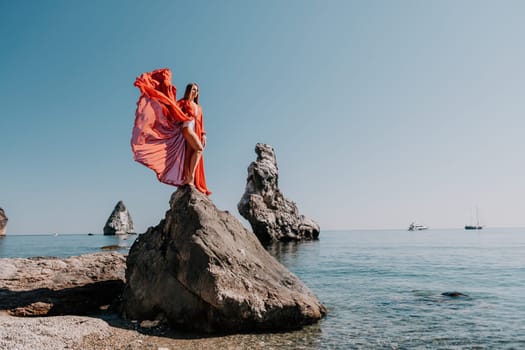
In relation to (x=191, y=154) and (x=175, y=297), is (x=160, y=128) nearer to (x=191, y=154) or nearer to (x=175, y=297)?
(x=191, y=154)

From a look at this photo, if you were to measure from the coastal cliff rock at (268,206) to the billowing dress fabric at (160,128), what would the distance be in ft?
148

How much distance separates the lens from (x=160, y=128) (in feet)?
30.5

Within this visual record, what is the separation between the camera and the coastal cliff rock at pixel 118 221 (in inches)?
5217

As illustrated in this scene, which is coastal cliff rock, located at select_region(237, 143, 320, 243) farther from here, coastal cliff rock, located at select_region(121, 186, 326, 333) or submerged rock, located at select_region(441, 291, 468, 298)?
coastal cliff rock, located at select_region(121, 186, 326, 333)

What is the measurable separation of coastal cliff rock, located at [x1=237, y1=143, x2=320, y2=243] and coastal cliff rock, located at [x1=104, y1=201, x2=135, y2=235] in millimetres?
92368

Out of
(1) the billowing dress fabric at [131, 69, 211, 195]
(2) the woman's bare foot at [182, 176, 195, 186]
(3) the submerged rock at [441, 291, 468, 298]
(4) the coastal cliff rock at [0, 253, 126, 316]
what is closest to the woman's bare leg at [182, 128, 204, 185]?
(2) the woman's bare foot at [182, 176, 195, 186]

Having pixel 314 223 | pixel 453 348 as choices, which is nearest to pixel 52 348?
pixel 453 348

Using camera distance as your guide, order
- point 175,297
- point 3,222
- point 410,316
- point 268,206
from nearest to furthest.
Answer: point 175,297 < point 410,316 < point 268,206 < point 3,222

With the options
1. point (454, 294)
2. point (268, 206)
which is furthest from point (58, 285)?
point (268, 206)

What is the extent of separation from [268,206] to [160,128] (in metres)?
49.6

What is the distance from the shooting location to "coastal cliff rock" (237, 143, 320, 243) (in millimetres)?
54656

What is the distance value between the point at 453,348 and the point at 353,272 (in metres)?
13.4

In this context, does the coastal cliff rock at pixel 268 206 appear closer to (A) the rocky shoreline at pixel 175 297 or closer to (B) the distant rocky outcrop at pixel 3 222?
(A) the rocky shoreline at pixel 175 297

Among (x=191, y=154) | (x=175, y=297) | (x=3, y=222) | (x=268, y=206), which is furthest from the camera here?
(x=3, y=222)
